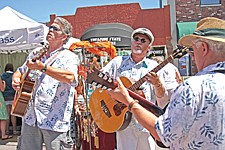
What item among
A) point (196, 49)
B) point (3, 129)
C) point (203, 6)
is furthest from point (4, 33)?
point (203, 6)

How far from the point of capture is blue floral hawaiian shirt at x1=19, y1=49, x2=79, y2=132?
2.76m

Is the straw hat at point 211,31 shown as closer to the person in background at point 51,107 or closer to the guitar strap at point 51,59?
the person in background at point 51,107

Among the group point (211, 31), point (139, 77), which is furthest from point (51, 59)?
point (211, 31)

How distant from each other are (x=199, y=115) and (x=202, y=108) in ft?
0.10

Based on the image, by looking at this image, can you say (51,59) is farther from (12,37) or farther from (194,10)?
(194,10)

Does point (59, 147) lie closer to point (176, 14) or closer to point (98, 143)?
point (98, 143)

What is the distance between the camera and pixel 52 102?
2.77 m

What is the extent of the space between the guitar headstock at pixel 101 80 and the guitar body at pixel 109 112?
16.2 inches

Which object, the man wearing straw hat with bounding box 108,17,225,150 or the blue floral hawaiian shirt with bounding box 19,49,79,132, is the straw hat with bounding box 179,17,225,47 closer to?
the man wearing straw hat with bounding box 108,17,225,150

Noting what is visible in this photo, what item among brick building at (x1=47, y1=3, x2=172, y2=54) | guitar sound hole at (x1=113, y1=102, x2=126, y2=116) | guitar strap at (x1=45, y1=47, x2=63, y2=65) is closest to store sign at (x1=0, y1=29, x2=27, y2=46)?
guitar strap at (x1=45, y1=47, x2=63, y2=65)

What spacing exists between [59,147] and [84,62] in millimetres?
2004

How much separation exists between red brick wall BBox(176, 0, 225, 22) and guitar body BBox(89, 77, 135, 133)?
1135 cm

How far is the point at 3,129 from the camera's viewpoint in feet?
21.8

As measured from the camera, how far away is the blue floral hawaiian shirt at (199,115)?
1.44 meters
